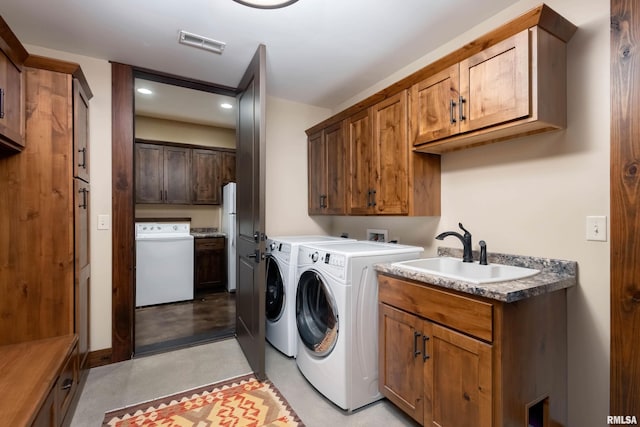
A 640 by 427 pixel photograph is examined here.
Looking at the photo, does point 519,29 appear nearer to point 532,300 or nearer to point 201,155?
point 532,300

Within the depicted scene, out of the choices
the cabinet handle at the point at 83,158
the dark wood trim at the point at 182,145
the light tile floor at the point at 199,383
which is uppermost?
the dark wood trim at the point at 182,145

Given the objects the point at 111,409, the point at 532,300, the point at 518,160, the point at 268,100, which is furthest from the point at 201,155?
the point at 532,300

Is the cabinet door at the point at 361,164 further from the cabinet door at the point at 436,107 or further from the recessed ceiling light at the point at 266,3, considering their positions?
the recessed ceiling light at the point at 266,3

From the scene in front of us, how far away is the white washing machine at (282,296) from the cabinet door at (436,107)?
1152 millimetres

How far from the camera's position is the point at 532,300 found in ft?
4.45

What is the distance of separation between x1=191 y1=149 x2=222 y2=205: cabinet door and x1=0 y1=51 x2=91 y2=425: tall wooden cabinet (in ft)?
9.15

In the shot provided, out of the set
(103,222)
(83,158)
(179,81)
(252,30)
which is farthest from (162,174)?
(252,30)

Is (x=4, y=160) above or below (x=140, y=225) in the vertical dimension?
above

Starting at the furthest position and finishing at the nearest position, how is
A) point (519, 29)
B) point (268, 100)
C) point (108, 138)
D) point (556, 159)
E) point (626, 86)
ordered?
point (268, 100)
point (108, 138)
point (556, 159)
point (519, 29)
point (626, 86)

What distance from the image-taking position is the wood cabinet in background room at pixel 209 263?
4438mm

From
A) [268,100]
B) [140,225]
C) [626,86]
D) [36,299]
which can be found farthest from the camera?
[140,225]

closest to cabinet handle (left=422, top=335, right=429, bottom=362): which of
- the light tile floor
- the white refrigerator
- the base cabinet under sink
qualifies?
the base cabinet under sink

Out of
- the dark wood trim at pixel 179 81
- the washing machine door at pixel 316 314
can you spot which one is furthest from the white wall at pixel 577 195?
the dark wood trim at pixel 179 81

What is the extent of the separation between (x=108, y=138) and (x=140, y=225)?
2.21 m
